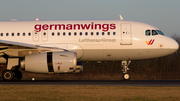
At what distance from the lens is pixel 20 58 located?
20.0m

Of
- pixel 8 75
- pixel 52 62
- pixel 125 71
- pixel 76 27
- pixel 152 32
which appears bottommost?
pixel 8 75

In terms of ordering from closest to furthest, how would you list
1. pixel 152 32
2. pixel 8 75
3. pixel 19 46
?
1. pixel 19 46
2. pixel 8 75
3. pixel 152 32

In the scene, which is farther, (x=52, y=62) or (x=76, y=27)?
(x=76, y=27)

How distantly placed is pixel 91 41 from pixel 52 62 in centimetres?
354

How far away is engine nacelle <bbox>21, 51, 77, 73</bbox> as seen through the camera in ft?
60.3

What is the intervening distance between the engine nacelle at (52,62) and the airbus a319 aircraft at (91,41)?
1.04 metres

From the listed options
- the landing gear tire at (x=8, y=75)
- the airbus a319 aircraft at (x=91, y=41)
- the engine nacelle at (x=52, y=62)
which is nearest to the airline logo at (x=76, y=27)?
the airbus a319 aircraft at (x=91, y=41)

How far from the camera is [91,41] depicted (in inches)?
806

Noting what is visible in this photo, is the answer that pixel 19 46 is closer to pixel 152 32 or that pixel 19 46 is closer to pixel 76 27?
pixel 76 27

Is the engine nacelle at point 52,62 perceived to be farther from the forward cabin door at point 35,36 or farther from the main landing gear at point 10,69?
the forward cabin door at point 35,36

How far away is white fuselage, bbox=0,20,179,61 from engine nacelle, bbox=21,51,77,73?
144 centimetres

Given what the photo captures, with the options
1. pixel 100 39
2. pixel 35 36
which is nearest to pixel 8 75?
pixel 35 36

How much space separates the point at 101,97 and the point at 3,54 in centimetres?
1088

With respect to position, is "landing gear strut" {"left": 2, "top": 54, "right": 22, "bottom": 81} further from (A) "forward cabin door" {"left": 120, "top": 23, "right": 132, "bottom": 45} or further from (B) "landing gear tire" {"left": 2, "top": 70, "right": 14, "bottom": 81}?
(A) "forward cabin door" {"left": 120, "top": 23, "right": 132, "bottom": 45}
